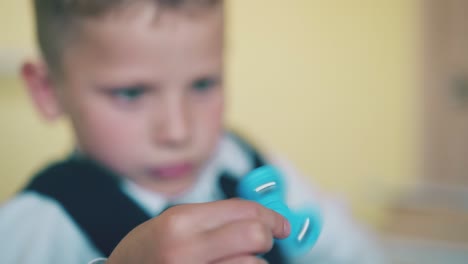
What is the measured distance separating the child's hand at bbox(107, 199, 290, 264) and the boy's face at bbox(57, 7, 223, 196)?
0.46ft

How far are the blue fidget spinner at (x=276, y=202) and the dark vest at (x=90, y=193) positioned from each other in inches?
3.0

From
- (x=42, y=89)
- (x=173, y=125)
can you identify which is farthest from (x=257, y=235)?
(x=42, y=89)

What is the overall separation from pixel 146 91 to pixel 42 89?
4.3 inches

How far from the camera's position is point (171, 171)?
0.33m

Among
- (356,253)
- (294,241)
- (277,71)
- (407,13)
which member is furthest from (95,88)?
(407,13)

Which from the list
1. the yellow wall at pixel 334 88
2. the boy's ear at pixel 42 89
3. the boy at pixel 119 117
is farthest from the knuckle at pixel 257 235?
the yellow wall at pixel 334 88

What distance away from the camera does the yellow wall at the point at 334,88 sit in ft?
2.10

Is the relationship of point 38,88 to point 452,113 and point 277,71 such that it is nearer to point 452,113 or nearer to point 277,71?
point 277,71

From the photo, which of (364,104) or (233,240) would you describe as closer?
(233,240)

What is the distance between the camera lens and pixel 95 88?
304mm

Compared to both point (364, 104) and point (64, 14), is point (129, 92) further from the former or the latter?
point (364, 104)

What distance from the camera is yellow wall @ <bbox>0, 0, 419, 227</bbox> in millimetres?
641

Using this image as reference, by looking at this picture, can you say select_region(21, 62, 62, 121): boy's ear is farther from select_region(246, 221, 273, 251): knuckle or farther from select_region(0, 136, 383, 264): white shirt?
select_region(246, 221, 273, 251): knuckle

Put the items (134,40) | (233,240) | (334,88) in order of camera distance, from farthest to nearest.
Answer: (334,88)
(134,40)
(233,240)
